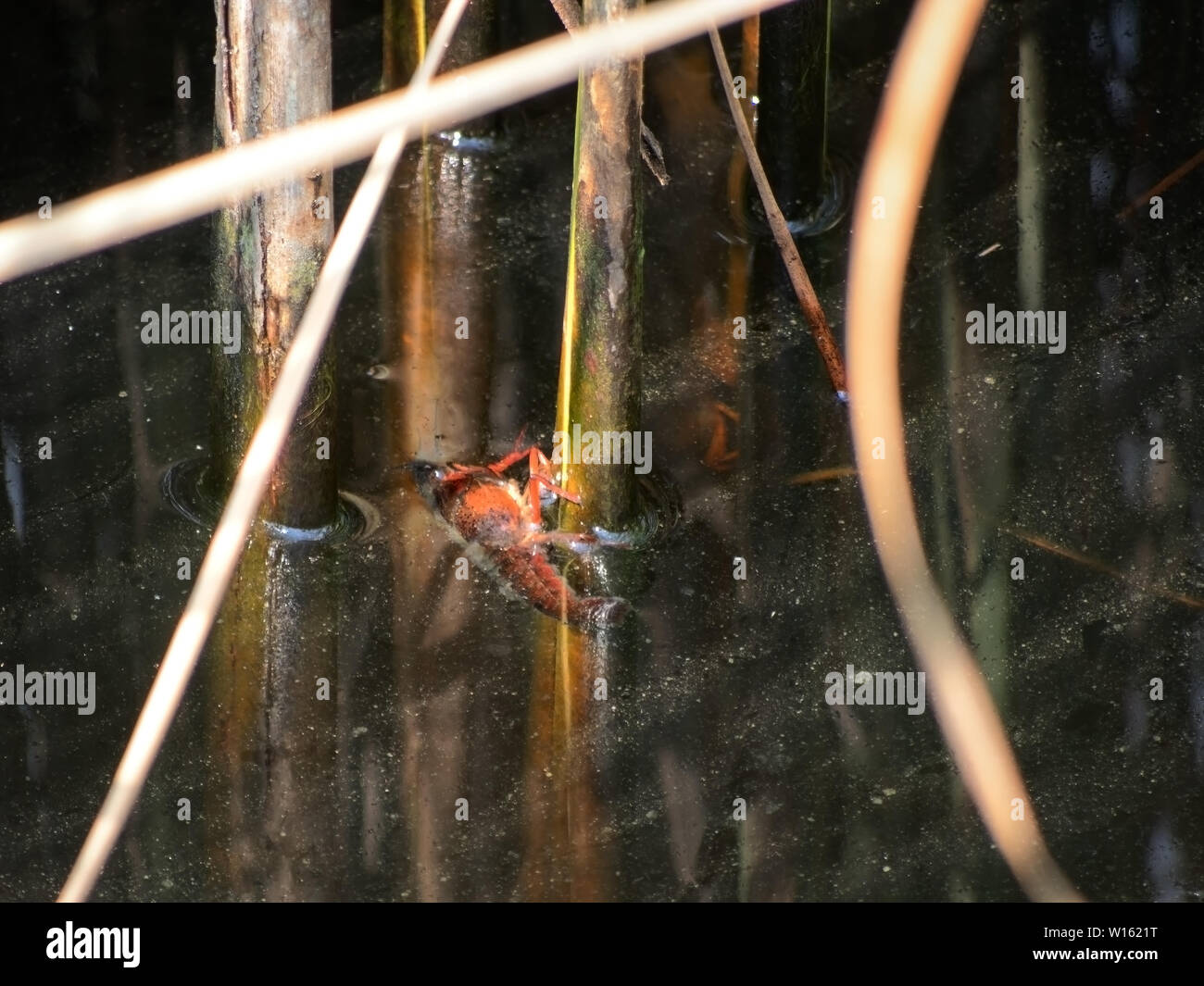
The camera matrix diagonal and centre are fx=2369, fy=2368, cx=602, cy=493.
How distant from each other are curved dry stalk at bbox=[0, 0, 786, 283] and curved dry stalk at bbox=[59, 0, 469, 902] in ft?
1.83

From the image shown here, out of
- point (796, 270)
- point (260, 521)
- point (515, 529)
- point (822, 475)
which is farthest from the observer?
point (796, 270)

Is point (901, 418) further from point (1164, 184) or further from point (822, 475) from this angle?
point (1164, 184)

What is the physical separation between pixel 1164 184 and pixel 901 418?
6.82 feet

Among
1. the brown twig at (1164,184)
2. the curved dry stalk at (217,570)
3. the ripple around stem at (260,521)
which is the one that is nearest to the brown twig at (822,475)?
the ripple around stem at (260,521)

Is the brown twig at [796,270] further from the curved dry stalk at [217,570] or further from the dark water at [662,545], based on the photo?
the curved dry stalk at [217,570]

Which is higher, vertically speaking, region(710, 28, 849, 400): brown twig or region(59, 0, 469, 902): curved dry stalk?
region(710, 28, 849, 400): brown twig

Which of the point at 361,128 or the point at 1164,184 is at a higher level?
the point at 361,128

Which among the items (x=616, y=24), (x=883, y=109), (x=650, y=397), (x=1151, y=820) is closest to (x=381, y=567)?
(x=650, y=397)

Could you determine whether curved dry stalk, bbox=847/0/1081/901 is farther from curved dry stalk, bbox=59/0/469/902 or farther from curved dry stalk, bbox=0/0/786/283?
curved dry stalk, bbox=59/0/469/902

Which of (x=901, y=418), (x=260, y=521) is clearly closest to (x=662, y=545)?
(x=901, y=418)

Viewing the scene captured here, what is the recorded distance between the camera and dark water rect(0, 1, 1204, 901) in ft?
24.1

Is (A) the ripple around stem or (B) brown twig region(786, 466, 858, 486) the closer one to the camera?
(A) the ripple around stem

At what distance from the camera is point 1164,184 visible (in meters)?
10.3

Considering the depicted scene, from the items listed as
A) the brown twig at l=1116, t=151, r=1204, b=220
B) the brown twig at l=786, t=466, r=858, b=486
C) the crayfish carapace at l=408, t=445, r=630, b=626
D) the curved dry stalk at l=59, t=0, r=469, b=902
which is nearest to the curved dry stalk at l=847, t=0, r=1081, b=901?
the brown twig at l=786, t=466, r=858, b=486
